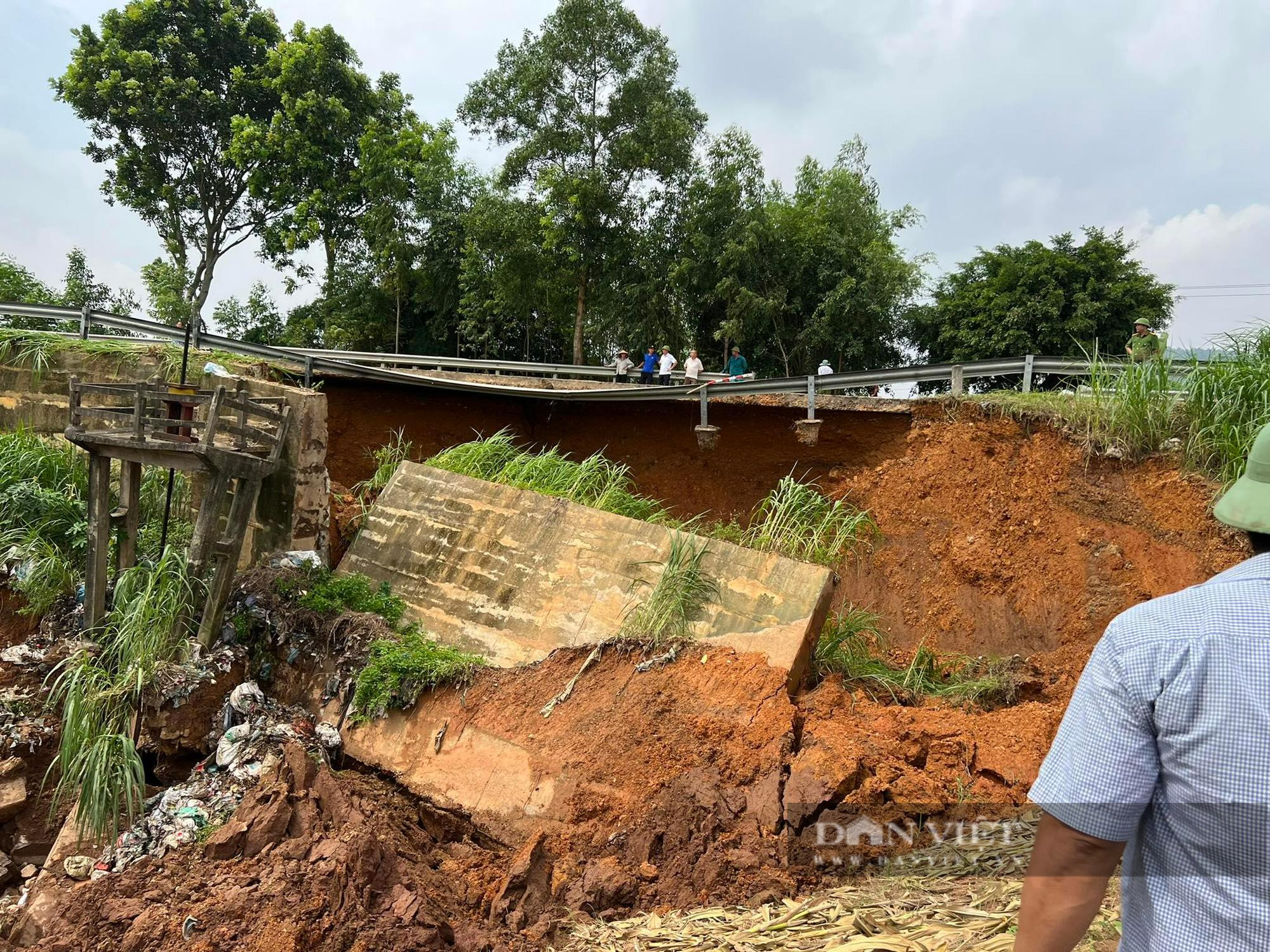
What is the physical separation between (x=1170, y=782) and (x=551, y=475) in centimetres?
733

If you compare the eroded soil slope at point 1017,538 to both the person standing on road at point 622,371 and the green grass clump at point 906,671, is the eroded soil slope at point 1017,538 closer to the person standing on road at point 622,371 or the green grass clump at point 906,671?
the green grass clump at point 906,671

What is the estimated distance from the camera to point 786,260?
1992cm

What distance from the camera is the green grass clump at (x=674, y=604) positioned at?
21.0 feet

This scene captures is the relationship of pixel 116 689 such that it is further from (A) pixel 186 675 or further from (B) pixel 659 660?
(B) pixel 659 660

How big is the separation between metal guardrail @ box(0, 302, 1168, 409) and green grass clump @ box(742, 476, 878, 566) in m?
2.18

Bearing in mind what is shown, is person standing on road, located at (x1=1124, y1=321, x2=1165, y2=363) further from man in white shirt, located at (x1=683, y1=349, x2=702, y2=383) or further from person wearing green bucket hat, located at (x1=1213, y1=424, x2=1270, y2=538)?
person wearing green bucket hat, located at (x1=1213, y1=424, x2=1270, y2=538)

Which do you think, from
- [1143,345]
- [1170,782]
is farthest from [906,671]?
[1170,782]

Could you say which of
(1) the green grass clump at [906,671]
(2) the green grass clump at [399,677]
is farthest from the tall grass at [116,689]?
(1) the green grass clump at [906,671]

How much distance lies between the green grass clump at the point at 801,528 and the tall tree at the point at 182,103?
17274 mm

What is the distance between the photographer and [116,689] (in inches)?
250

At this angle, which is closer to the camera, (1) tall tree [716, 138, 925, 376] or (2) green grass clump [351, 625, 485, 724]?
(2) green grass clump [351, 625, 485, 724]

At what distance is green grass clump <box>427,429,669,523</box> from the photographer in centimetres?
804

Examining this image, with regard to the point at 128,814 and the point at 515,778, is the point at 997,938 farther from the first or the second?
the point at 128,814

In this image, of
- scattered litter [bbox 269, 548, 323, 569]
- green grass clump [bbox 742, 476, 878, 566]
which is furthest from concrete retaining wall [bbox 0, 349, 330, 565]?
green grass clump [bbox 742, 476, 878, 566]
